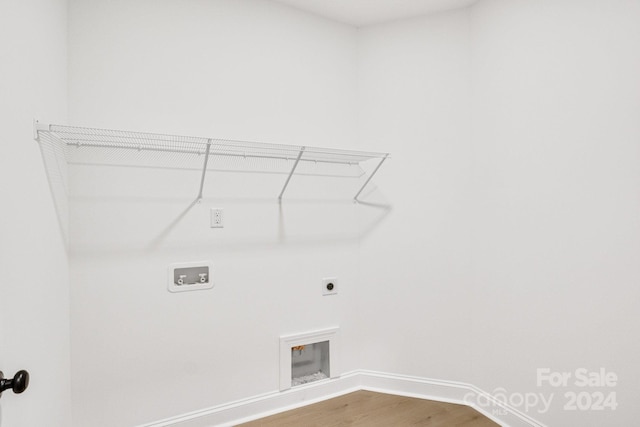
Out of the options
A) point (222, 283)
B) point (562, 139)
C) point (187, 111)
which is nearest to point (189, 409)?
Result: point (222, 283)

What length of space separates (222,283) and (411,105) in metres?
1.64

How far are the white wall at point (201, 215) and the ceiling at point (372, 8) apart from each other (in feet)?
0.26

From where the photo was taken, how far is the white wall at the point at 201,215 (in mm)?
1637

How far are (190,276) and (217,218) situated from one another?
35 cm

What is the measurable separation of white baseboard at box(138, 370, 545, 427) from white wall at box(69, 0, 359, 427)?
58 millimetres

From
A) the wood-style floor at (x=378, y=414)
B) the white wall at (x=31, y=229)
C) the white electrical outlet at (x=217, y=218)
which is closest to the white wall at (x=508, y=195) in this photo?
the wood-style floor at (x=378, y=414)

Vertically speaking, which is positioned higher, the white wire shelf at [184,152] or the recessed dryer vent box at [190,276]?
the white wire shelf at [184,152]

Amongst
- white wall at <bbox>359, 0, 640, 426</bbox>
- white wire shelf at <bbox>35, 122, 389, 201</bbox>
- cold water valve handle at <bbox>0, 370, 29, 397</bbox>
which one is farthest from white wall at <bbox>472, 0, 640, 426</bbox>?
cold water valve handle at <bbox>0, 370, 29, 397</bbox>

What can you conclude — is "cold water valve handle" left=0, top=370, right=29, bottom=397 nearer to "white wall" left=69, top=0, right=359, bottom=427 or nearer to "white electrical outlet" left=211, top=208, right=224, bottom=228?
"white wall" left=69, top=0, right=359, bottom=427

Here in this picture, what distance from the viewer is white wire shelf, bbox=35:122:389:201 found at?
1500 mm

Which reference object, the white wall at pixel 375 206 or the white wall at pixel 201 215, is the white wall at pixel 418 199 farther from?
the white wall at pixel 201 215

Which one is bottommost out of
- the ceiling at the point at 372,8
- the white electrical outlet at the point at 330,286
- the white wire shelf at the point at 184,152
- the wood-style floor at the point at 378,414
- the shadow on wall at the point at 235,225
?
the wood-style floor at the point at 378,414

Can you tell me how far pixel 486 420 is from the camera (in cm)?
194

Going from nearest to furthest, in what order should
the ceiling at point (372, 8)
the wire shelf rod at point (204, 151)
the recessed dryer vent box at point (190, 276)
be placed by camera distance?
the wire shelf rod at point (204, 151) < the recessed dryer vent box at point (190, 276) < the ceiling at point (372, 8)
